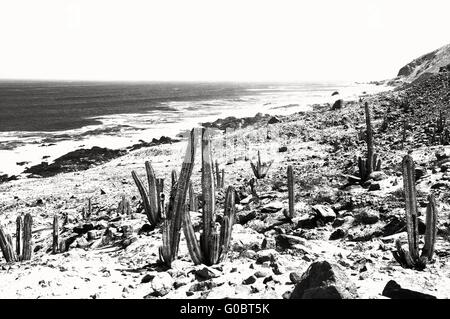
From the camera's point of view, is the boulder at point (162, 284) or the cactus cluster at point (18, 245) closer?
the boulder at point (162, 284)

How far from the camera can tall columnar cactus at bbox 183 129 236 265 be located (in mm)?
5488

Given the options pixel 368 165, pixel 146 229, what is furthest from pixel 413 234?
pixel 368 165

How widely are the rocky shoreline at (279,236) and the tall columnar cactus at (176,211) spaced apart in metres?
0.22

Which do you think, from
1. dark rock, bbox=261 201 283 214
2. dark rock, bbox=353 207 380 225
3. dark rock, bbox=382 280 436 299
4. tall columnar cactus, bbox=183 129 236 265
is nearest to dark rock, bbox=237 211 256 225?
dark rock, bbox=261 201 283 214

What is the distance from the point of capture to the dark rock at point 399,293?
374cm

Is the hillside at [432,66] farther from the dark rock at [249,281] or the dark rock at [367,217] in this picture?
the dark rock at [249,281]

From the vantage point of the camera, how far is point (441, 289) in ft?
13.9

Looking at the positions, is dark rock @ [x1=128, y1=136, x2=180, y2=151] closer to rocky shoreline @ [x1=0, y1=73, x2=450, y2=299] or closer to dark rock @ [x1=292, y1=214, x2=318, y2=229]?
rocky shoreline @ [x1=0, y1=73, x2=450, y2=299]

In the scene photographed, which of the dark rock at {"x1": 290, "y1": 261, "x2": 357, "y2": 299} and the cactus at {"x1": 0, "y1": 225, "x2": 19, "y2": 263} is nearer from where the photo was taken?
the dark rock at {"x1": 290, "y1": 261, "x2": 357, "y2": 299}

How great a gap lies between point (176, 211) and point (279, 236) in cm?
176

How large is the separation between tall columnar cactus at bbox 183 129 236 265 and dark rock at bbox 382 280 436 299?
237cm

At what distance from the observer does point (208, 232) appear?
18.5ft

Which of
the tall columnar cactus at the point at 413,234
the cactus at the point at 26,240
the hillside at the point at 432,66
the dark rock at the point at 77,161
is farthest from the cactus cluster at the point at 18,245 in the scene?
the hillside at the point at 432,66

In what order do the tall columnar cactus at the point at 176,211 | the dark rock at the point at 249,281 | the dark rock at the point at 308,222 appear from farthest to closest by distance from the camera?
the dark rock at the point at 308,222
the tall columnar cactus at the point at 176,211
the dark rock at the point at 249,281
